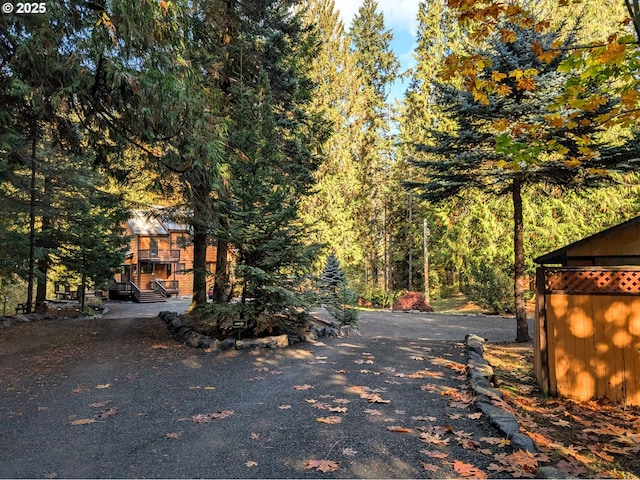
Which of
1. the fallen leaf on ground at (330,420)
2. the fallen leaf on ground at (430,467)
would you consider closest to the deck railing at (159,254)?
the fallen leaf on ground at (330,420)

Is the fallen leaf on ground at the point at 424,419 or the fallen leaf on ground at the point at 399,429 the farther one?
the fallen leaf on ground at the point at 424,419

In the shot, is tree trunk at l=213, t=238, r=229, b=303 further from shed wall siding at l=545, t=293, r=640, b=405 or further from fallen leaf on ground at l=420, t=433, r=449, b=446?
shed wall siding at l=545, t=293, r=640, b=405

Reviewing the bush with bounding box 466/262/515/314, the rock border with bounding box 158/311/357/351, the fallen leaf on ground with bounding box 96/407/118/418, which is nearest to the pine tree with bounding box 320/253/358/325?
the rock border with bounding box 158/311/357/351

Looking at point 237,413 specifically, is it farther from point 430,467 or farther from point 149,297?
point 149,297

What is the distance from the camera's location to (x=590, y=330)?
212 inches

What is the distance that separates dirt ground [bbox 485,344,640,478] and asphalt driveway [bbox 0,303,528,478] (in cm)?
60

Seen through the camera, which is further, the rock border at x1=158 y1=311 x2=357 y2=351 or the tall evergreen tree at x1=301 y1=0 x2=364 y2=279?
the tall evergreen tree at x1=301 y1=0 x2=364 y2=279

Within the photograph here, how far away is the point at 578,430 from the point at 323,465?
310cm

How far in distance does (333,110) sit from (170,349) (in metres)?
18.0

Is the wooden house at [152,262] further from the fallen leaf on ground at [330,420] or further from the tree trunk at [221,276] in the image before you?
the fallen leaf on ground at [330,420]

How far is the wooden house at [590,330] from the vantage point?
5184 millimetres

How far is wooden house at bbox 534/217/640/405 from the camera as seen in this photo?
204 inches

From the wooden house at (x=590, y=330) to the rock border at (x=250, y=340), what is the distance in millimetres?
4507

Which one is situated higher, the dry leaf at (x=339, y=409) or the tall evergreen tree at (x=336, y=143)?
the tall evergreen tree at (x=336, y=143)
